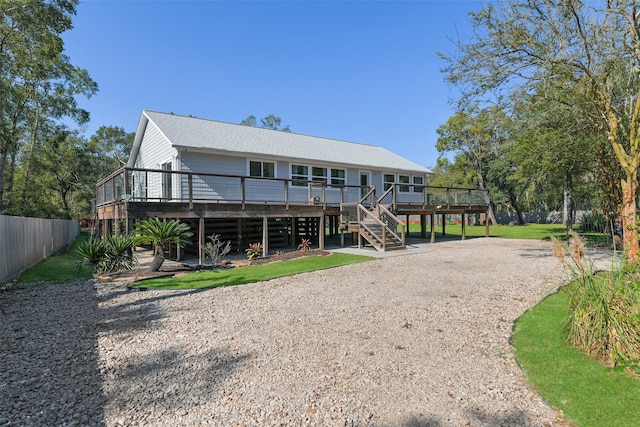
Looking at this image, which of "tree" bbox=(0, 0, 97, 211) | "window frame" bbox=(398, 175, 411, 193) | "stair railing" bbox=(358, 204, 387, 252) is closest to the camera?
"stair railing" bbox=(358, 204, 387, 252)

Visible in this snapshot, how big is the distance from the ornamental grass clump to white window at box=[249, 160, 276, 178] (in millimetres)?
12908

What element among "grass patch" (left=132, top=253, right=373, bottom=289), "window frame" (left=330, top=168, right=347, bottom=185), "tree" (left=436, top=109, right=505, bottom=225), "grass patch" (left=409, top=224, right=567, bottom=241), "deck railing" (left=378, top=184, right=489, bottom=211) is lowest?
"grass patch" (left=132, top=253, right=373, bottom=289)

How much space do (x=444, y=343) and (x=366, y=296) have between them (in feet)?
8.12

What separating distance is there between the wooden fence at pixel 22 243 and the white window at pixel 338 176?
12643 mm

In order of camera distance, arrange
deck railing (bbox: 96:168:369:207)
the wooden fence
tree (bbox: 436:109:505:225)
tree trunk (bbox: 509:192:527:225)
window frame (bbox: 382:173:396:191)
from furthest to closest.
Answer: tree trunk (bbox: 509:192:527:225) < tree (bbox: 436:109:505:225) < window frame (bbox: 382:173:396:191) < deck railing (bbox: 96:168:369:207) < the wooden fence

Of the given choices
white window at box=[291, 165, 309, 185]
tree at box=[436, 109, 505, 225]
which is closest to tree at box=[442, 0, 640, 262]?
white window at box=[291, 165, 309, 185]

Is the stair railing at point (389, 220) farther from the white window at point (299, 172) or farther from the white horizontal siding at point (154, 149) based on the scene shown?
A: the white horizontal siding at point (154, 149)

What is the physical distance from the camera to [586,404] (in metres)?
2.89

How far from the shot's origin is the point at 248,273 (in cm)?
929

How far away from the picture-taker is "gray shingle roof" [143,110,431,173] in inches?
564

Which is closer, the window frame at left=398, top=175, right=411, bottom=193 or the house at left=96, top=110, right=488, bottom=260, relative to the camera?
the house at left=96, top=110, right=488, bottom=260

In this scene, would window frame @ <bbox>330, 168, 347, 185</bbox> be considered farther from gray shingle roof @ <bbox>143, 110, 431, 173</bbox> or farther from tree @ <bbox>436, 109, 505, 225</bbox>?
tree @ <bbox>436, 109, 505, 225</bbox>

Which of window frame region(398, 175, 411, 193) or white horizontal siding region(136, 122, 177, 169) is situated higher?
white horizontal siding region(136, 122, 177, 169)

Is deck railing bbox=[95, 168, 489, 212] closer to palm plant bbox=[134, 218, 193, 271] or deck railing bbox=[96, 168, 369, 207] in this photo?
deck railing bbox=[96, 168, 369, 207]
